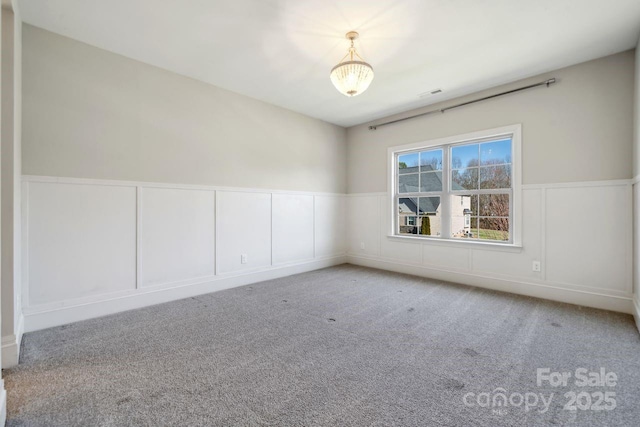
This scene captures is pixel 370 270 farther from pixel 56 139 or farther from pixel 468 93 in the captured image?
pixel 56 139

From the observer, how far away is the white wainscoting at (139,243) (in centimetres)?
261

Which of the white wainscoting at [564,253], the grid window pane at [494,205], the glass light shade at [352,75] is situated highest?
the glass light shade at [352,75]

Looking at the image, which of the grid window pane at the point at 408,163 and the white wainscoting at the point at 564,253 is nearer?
the white wainscoting at the point at 564,253

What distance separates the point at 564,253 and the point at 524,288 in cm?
60

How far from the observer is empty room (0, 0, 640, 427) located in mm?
1762

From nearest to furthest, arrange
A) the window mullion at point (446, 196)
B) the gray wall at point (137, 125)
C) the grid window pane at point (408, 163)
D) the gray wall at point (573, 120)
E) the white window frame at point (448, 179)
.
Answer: the gray wall at point (137, 125)
the gray wall at point (573, 120)
the white window frame at point (448, 179)
the window mullion at point (446, 196)
the grid window pane at point (408, 163)

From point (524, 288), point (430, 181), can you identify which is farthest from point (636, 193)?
point (430, 181)

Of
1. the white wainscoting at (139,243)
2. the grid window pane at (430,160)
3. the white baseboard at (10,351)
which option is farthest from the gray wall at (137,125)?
the grid window pane at (430,160)

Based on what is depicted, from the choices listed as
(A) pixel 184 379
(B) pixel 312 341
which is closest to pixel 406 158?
(B) pixel 312 341

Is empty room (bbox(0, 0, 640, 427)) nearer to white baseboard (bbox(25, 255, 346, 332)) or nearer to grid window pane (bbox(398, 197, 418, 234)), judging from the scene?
white baseboard (bbox(25, 255, 346, 332))

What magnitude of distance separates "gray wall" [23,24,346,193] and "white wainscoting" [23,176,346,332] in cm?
18

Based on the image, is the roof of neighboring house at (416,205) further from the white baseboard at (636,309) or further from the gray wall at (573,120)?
the white baseboard at (636,309)

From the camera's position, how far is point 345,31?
2.60 m

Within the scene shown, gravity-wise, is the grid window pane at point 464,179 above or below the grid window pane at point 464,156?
below
